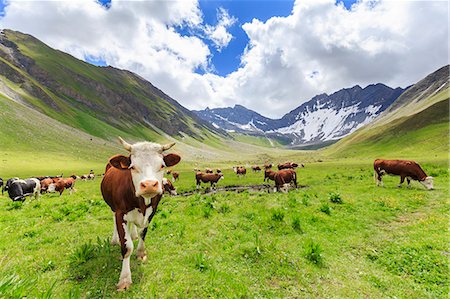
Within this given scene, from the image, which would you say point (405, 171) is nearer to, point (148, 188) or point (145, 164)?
point (145, 164)

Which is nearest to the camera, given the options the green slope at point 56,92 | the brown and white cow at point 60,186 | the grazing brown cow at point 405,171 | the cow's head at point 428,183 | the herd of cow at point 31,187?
the cow's head at point 428,183

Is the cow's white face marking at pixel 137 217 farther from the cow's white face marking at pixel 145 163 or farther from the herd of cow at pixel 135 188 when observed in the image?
the cow's white face marking at pixel 145 163

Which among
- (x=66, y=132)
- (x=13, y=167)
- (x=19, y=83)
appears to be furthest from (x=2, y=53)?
(x=13, y=167)

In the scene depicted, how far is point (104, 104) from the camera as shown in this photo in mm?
192125

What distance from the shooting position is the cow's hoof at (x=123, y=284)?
257 inches

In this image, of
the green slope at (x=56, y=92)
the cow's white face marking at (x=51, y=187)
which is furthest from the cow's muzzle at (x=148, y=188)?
the green slope at (x=56, y=92)

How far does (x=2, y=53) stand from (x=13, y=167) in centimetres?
16129

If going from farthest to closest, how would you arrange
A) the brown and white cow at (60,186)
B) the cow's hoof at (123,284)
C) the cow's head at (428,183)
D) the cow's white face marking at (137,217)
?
the brown and white cow at (60,186) → the cow's head at (428,183) → the cow's white face marking at (137,217) → the cow's hoof at (123,284)

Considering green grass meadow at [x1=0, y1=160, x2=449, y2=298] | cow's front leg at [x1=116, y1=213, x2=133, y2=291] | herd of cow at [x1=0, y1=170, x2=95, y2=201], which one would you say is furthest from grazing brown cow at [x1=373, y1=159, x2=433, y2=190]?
herd of cow at [x1=0, y1=170, x2=95, y2=201]

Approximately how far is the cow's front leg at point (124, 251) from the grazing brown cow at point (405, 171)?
23.2 m

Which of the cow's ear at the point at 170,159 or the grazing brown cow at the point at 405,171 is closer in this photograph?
the cow's ear at the point at 170,159

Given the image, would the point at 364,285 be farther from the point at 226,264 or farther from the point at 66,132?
the point at 66,132

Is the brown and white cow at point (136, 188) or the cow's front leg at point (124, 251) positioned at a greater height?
the brown and white cow at point (136, 188)

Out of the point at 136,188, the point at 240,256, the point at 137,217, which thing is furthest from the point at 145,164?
the point at 240,256
